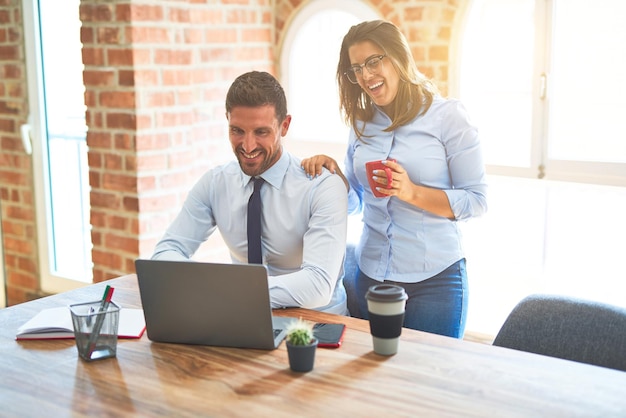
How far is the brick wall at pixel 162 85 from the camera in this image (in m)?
3.29

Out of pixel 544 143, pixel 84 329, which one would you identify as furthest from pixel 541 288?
pixel 84 329

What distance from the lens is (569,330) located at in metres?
1.95

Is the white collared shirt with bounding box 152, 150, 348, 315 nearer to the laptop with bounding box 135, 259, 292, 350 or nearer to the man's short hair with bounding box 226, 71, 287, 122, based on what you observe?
the man's short hair with bounding box 226, 71, 287, 122

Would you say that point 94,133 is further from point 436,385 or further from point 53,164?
point 436,385

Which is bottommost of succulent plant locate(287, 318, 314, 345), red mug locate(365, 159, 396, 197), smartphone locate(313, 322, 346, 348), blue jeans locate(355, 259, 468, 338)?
blue jeans locate(355, 259, 468, 338)

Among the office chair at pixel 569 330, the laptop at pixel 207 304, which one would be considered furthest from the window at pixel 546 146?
the laptop at pixel 207 304

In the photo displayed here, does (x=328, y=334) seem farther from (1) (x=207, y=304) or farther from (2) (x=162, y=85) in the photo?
(2) (x=162, y=85)

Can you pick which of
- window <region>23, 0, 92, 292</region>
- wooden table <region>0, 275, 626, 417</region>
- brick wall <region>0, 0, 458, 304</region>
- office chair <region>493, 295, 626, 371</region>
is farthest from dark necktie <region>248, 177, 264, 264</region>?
window <region>23, 0, 92, 292</region>

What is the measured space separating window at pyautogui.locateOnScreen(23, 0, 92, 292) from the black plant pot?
270cm

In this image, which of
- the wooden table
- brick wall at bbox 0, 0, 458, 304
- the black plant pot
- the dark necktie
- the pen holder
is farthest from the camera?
brick wall at bbox 0, 0, 458, 304

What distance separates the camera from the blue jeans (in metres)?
2.34

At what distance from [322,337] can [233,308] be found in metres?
0.24

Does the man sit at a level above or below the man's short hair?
below

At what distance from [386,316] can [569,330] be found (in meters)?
0.54
